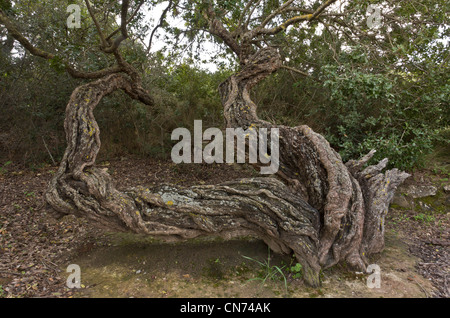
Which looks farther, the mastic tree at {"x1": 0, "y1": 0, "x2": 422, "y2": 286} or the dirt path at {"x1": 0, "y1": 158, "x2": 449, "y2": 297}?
the mastic tree at {"x1": 0, "y1": 0, "x2": 422, "y2": 286}

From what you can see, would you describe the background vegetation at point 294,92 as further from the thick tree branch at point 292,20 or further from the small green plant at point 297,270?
the small green plant at point 297,270

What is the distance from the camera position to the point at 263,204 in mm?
3650

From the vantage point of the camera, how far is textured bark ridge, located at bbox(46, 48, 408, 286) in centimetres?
353

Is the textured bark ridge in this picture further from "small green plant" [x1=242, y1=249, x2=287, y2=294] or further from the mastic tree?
"small green plant" [x1=242, y1=249, x2=287, y2=294]

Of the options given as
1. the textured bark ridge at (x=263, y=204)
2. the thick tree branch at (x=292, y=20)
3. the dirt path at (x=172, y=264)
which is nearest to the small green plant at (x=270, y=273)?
the dirt path at (x=172, y=264)

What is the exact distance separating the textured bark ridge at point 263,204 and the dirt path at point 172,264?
326mm

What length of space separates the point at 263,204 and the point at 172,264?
4.60 ft

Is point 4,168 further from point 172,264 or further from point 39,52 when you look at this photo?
point 172,264

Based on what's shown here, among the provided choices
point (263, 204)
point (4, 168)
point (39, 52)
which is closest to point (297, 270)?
point (263, 204)

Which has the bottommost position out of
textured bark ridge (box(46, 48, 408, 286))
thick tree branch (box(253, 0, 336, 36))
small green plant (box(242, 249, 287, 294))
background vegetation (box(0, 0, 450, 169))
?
small green plant (box(242, 249, 287, 294))

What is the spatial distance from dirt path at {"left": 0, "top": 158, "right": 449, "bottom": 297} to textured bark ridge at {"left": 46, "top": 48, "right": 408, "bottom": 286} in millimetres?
326

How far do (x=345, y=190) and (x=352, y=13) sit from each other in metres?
3.83

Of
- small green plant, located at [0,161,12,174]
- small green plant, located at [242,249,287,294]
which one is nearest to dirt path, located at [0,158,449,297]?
small green plant, located at [242,249,287,294]

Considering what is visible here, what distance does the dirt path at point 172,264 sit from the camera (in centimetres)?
325
